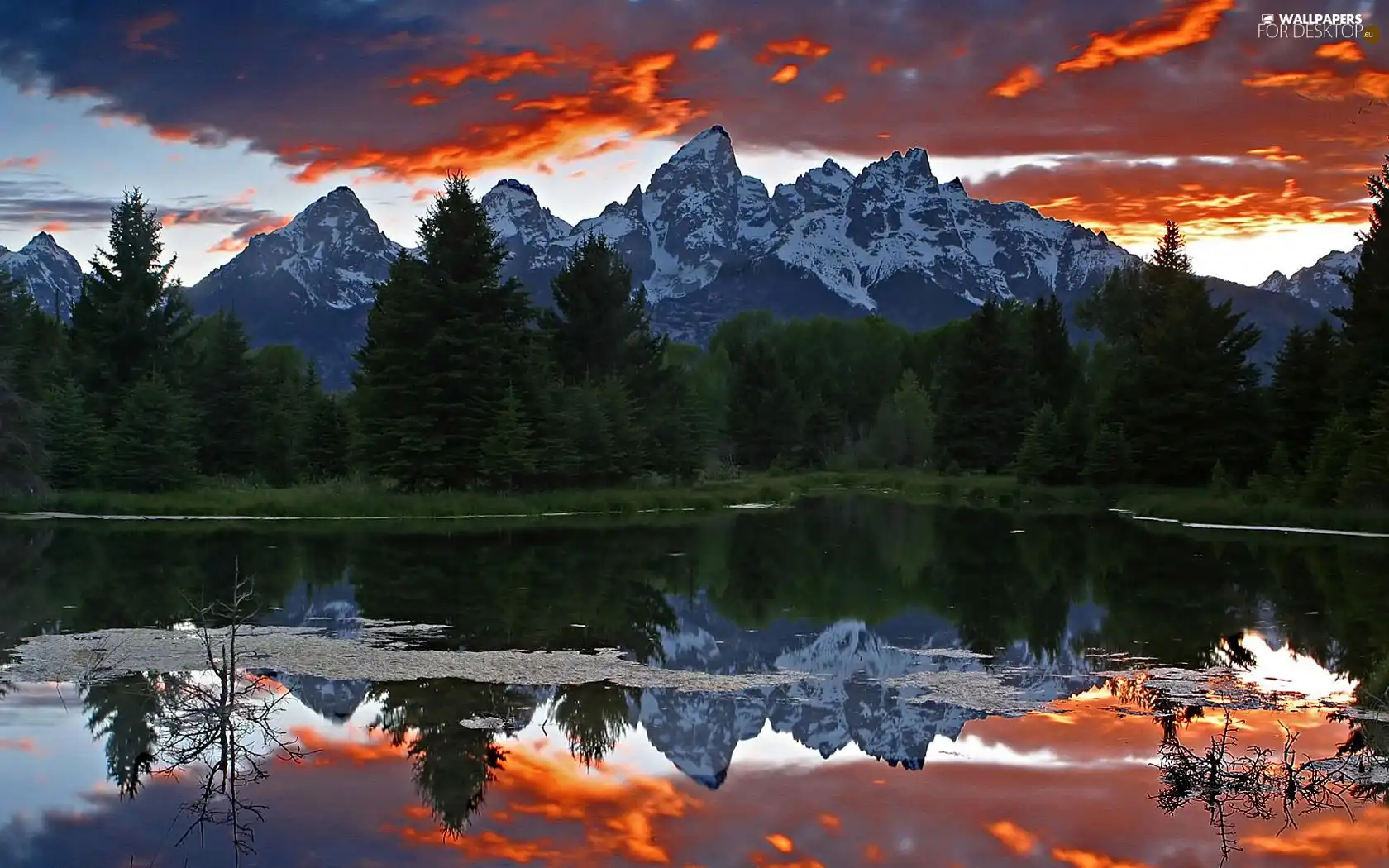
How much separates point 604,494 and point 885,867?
39.9 metres

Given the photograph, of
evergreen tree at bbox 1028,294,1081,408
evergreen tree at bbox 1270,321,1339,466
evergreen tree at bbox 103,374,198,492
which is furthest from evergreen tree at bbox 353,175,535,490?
evergreen tree at bbox 1028,294,1081,408

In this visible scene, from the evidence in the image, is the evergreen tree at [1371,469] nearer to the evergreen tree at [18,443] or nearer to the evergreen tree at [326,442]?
the evergreen tree at [18,443]

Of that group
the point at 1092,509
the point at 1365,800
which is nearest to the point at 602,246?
the point at 1092,509

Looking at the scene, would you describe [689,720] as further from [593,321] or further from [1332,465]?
[593,321]

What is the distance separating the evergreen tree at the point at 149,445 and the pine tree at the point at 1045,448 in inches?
1539

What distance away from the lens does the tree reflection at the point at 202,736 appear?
1016cm

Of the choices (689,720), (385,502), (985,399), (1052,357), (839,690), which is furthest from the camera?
(1052,357)

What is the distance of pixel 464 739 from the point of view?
1218 cm

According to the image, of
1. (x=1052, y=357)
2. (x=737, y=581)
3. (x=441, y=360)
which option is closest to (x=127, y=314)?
(x=441, y=360)

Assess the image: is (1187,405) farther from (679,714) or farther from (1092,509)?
(679,714)

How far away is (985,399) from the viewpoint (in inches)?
3110

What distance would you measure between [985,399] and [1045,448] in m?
17.3

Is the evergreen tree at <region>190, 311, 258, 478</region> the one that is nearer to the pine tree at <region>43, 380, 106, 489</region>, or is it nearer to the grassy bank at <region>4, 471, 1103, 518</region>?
the grassy bank at <region>4, 471, 1103, 518</region>

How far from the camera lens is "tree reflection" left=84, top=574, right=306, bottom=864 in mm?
10164
